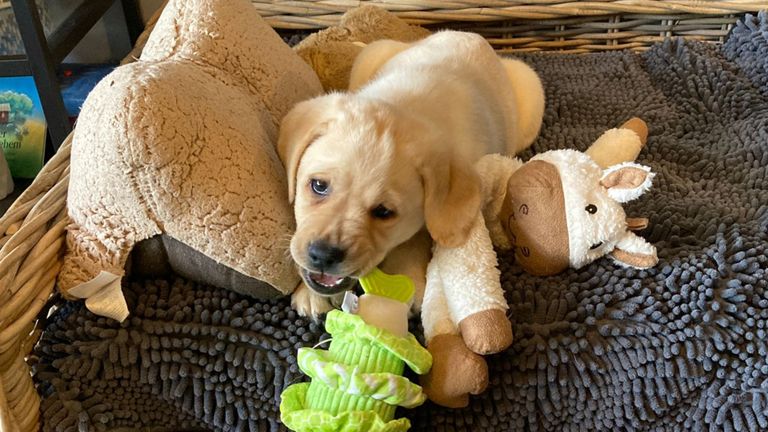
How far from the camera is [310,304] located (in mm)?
1346

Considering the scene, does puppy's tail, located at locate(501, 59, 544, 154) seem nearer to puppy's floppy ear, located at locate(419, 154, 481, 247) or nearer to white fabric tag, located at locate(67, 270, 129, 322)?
puppy's floppy ear, located at locate(419, 154, 481, 247)

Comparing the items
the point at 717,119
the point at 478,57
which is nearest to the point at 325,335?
the point at 478,57

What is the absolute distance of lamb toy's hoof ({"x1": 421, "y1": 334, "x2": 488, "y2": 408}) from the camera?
1.19 metres

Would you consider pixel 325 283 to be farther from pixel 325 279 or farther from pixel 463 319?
pixel 463 319

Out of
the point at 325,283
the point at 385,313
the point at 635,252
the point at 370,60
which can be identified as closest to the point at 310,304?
the point at 325,283

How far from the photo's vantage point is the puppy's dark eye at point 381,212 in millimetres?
1290

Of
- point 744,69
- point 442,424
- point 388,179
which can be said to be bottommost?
point 442,424

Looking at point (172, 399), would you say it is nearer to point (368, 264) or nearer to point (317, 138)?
point (368, 264)

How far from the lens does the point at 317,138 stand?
4.42 feet

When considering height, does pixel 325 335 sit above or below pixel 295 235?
below

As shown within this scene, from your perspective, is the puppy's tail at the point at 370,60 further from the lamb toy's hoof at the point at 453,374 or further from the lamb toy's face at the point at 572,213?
the lamb toy's hoof at the point at 453,374

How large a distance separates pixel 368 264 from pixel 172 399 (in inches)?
16.7

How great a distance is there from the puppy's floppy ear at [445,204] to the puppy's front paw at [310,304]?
Result: 235mm

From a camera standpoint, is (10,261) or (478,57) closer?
(10,261)
